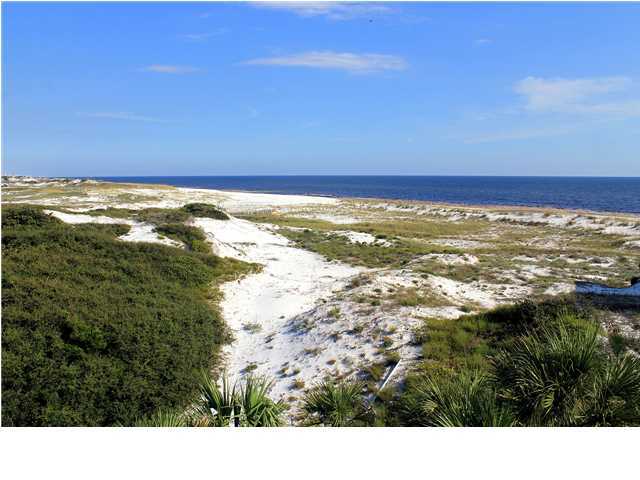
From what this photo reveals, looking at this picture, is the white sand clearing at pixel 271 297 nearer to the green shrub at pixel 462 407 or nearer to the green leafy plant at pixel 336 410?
the green leafy plant at pixel 336 410

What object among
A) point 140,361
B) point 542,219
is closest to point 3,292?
point 140,361

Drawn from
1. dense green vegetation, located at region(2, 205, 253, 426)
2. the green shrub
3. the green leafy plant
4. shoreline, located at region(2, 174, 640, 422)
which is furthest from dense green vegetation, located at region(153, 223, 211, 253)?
the green shrub

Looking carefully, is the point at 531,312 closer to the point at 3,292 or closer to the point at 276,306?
the point at 276,306

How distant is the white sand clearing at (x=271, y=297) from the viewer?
1195 centimetres

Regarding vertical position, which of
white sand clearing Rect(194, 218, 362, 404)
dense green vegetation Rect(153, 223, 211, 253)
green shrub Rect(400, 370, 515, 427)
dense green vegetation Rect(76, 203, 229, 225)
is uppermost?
dense green vegetation Rect(76, 203, 229, 225)

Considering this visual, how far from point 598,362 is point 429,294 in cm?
1074

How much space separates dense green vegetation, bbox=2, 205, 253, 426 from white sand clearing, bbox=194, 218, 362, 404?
3.27 ft

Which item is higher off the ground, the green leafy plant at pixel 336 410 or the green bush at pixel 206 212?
the green bush at pixel 206 212

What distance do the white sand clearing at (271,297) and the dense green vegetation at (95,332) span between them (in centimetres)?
100

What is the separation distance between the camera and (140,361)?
33.3ft

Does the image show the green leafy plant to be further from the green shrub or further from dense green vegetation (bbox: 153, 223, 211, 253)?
dense green vegetation (bbox: 153, 223, 211, 253)

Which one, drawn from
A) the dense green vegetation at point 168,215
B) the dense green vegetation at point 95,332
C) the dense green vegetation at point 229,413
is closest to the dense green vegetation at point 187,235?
the dense green vegetation at point 168,215

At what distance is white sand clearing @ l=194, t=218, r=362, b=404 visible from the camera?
1195cm

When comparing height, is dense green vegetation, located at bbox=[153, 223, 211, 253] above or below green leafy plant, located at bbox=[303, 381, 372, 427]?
above
